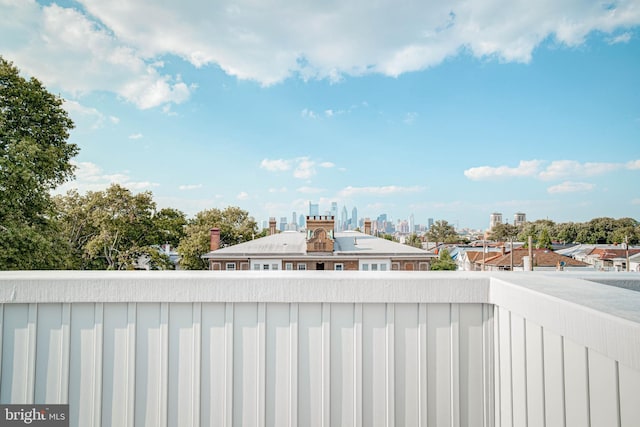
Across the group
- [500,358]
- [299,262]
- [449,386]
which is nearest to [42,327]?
[449,386]

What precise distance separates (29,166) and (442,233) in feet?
94.1

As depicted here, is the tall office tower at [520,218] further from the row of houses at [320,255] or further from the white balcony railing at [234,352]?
the white balcony railing at [234,352]

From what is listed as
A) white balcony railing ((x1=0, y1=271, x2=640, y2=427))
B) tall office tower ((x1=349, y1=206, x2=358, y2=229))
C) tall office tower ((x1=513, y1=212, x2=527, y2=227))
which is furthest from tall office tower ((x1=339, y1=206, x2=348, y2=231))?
white balcony railing ((x1=0, y1=271, x2=640, y2=427))

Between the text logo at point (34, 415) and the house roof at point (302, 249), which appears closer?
the text logo at point (34, 415)

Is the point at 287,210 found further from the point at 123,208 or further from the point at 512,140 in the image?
the point at 512,140

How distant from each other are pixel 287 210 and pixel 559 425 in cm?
1992

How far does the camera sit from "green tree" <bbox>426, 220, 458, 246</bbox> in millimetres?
29406

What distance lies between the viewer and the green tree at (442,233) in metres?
29.4

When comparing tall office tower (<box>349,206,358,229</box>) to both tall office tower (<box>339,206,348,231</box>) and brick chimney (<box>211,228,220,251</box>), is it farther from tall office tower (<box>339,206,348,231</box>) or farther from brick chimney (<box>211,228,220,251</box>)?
brick chimney (<box>211,228,220,251</box>)

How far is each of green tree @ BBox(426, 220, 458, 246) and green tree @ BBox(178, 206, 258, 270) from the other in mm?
17741

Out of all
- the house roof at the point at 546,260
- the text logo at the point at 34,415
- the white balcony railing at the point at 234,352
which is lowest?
the house roof at the point at 546,260

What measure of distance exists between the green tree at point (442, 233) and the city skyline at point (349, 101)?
856cm

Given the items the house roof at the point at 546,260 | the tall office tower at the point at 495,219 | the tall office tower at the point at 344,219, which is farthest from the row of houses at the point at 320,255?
the tall office tower at the point at 344,219

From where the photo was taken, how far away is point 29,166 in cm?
599
